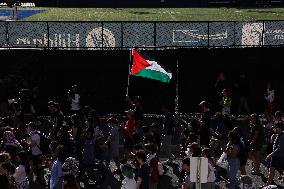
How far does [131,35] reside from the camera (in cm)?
2217

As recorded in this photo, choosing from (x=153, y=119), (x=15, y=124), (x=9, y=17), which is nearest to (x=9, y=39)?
(x=153, y=119)

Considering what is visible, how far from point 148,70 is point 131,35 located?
555 cm

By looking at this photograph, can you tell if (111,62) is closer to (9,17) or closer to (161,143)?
(161,143)

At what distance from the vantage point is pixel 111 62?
22.0 metres

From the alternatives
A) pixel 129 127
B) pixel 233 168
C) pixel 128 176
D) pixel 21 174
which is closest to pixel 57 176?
pixel 21 174

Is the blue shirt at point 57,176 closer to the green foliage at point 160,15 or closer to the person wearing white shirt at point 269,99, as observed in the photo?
the person wearing white shirt at point 269,99

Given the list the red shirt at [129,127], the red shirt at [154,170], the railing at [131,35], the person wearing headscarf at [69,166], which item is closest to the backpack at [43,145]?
the red shirt at [129,127]

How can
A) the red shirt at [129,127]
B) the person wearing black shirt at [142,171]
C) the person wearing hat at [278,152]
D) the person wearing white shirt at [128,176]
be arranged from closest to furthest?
the person wearing white shirt at [128,176] → the person wearing black shirt at [142,171] → the person wearing hat at [278,152] → the red shirt at [129,127]

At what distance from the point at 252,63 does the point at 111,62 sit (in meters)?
4.89

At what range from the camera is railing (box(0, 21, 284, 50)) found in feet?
72.2

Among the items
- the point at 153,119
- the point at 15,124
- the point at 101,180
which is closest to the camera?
the point at 101,180

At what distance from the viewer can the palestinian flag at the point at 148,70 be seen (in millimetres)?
16733

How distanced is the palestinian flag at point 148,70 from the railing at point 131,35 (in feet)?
16.1

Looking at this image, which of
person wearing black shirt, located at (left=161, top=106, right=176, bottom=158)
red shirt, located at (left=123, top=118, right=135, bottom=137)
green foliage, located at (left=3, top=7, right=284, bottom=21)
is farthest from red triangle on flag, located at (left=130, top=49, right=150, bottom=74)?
green foliage, located at (left=3, top=7, right=284, bottom=21)
